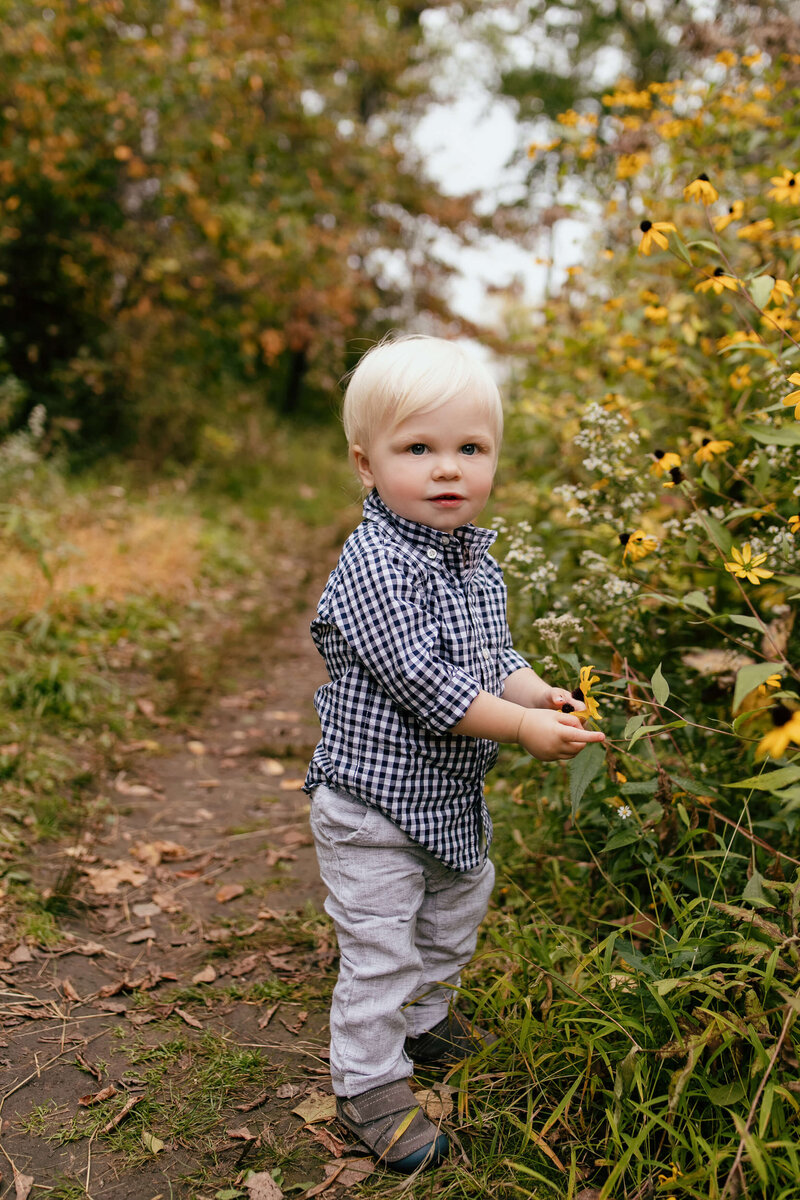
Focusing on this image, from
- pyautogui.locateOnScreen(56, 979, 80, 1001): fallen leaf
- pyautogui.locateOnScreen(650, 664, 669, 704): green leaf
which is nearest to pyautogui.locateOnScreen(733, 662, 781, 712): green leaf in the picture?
pyautogui.locateOnScreen(650, 664, 669, 704): green leaf

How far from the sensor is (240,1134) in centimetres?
176

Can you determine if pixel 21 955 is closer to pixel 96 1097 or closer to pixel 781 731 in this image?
pixel 96 1097

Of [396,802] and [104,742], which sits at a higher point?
[396,802]

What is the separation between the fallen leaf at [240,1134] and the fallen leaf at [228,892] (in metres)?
0.91

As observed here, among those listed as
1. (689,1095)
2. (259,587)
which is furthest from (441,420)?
(259,587)

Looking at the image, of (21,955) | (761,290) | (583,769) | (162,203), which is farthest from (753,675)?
(162,203)

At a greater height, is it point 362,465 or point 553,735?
point 362,465

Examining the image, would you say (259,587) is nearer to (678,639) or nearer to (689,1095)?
(678,639)

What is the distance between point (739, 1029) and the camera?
148 cm

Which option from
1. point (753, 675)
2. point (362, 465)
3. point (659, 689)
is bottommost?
point (659, 689)

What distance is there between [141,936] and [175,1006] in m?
0.34

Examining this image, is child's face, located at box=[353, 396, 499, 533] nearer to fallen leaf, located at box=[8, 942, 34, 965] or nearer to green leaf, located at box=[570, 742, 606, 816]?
green leaf, located at box=[570, 742, 606, 816]

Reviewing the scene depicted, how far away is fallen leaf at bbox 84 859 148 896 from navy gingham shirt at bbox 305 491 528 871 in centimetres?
110

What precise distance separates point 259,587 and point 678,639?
13.1 feet
